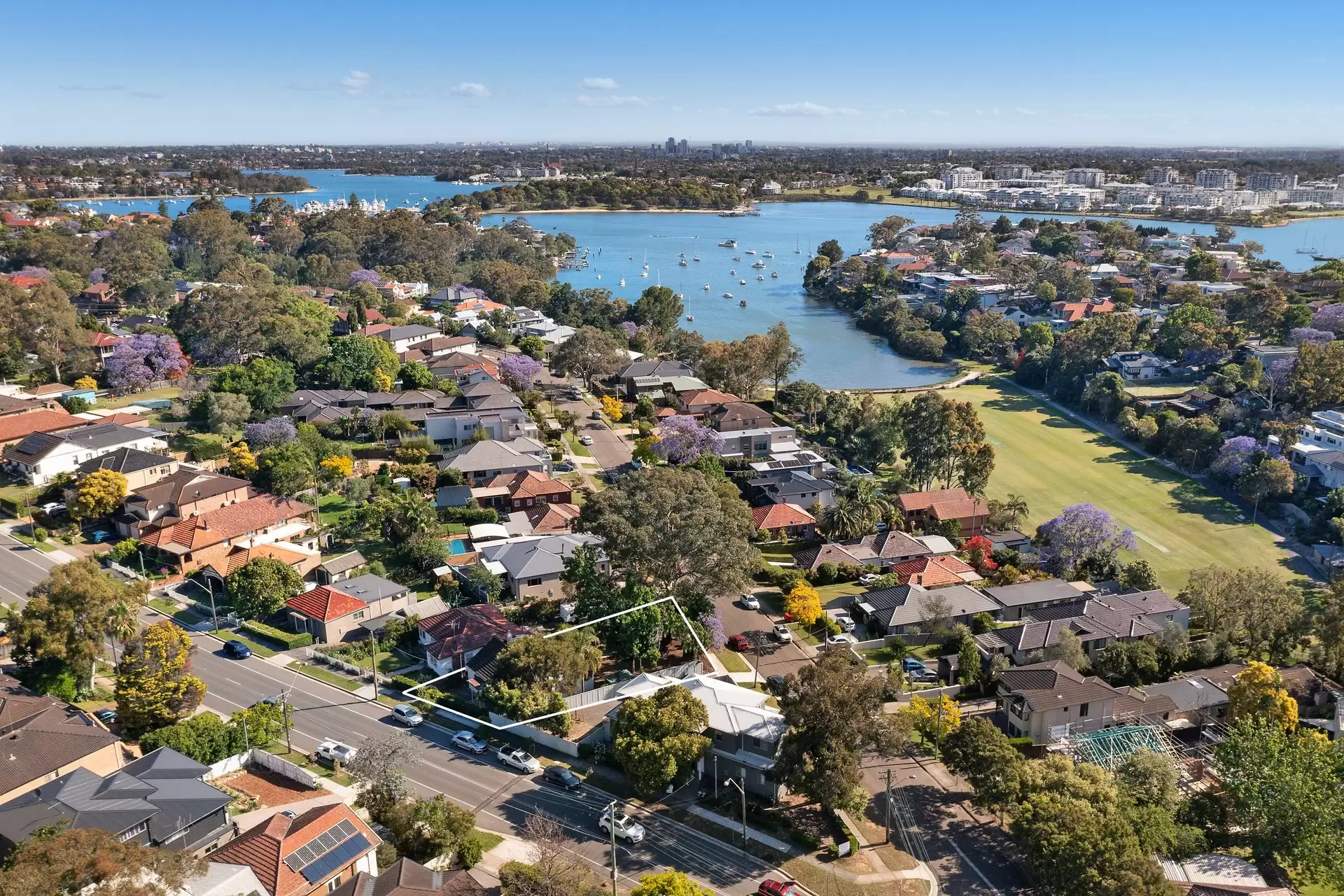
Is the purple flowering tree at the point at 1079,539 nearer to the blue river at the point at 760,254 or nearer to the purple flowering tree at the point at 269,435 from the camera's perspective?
the blue river at the point at 760,254

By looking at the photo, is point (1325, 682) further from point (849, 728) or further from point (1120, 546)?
point (849, 728)

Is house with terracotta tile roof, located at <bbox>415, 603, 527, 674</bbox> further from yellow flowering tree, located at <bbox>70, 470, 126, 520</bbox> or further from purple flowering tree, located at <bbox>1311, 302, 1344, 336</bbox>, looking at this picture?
purple flowering tree, located at <bbox>1311, 302, 1344, 336</bbox>

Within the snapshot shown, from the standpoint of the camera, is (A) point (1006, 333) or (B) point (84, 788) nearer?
(B) point (84, 788)

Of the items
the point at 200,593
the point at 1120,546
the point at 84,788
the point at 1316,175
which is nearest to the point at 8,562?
the point at 200,593

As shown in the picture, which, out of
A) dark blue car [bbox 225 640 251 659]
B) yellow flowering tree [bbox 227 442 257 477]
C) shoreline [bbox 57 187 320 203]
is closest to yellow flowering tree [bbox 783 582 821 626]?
dark blue car [bbox 225 640 251 659]

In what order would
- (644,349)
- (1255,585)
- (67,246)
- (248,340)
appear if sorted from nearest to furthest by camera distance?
(1255,585)
(248,340)
(644,349)
(67,246)
